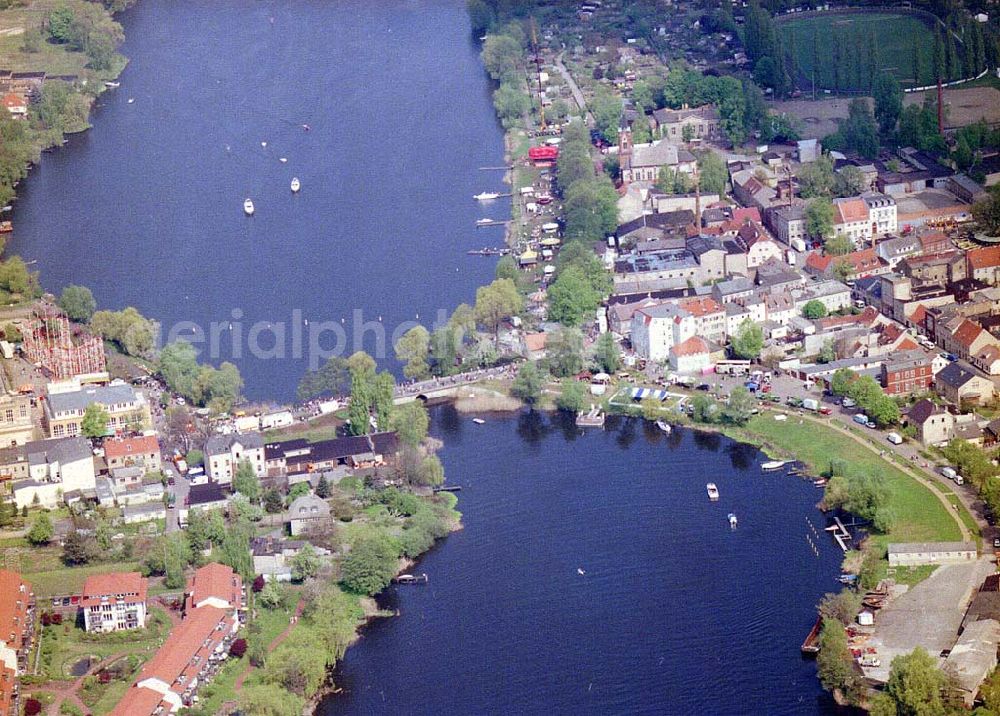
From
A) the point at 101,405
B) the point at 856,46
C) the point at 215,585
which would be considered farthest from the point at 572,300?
the point at 856,46

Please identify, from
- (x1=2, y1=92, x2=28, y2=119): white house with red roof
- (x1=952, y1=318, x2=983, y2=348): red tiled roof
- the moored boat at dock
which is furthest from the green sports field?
(x1=2, y1=92, x2=28, y2=119): white house with red roof

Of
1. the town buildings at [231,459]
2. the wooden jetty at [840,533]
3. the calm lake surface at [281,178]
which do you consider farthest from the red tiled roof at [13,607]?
the wooden jetty at [840,533]

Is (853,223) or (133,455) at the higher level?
(853,223)

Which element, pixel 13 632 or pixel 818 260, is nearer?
pixel 13 632

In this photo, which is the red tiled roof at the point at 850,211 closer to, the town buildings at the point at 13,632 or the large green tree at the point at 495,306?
the large green tree at the point at 495,306

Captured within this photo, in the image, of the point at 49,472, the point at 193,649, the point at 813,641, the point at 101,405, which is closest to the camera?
the point at 813,641

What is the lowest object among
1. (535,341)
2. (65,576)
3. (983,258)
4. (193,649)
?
(193,649)

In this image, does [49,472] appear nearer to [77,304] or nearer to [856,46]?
[77,304]
